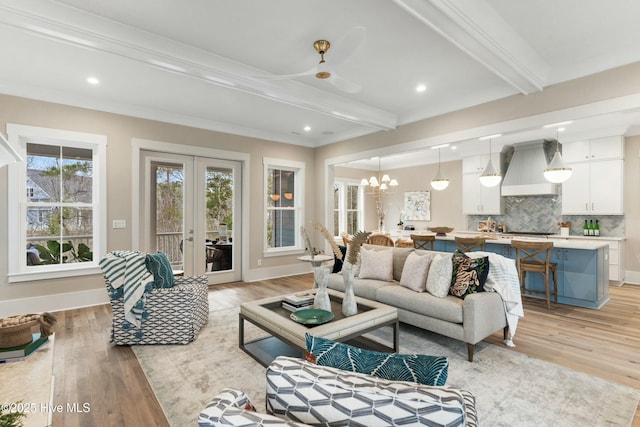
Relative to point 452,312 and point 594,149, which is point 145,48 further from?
point 594,149

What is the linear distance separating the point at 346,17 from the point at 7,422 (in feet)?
10.0

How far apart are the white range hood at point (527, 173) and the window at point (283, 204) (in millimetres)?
4473

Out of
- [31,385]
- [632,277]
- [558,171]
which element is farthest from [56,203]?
[632,277]

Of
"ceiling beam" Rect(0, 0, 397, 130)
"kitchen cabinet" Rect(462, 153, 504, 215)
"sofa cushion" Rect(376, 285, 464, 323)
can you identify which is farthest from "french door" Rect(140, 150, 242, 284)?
"kitchen cabinet" Rect(462, 153, 504, 215)

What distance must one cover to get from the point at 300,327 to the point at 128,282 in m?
1.77

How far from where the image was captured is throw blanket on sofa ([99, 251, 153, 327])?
9.78 ft

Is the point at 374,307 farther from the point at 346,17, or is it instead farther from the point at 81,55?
the point at 81,55

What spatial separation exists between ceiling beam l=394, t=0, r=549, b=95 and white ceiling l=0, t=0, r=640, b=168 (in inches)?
0.4

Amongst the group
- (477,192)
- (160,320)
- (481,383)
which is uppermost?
(477,192)

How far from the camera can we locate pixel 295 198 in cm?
687

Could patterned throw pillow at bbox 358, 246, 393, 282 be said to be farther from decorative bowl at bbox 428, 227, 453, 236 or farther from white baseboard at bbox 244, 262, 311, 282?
white baseboard at bbox 244, 262, 311, 282

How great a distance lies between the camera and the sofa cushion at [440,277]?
315cm

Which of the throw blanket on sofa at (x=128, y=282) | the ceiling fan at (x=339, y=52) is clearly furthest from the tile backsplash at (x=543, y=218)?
the throw blanket on sofa at (x=128, y=282)

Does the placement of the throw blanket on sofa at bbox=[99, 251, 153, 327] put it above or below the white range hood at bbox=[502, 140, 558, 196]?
below
